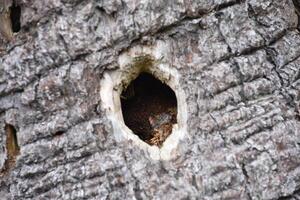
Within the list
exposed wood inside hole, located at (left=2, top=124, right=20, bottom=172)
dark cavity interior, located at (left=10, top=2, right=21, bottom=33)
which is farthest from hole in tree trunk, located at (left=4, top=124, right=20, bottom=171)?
dark cavity interior, located at (left=10, top=2, right=21, bottom=33)

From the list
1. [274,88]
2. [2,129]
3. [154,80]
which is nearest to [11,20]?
[2,129]

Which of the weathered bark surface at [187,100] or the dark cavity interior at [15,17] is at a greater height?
the dark cavity interior at [15,17]

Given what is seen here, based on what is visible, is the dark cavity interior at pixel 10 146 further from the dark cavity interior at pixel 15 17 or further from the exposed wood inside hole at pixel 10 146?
the dark cavity interior at pixel 15 17

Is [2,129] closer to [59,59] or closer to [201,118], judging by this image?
[59,59]

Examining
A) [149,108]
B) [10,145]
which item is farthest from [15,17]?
[149,108]

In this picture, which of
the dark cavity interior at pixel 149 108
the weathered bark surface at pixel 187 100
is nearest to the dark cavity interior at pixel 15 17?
the weathered bark surface at pixel 187 100

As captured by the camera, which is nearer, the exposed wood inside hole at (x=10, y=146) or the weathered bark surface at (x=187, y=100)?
the weathered bark surface at (x=187, y=100)
